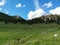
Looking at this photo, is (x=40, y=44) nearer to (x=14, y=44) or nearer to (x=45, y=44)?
(x=45, y=44)

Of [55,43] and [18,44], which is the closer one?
[55,43]

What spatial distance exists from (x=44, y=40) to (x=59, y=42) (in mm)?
3728

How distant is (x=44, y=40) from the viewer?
38.6 meters

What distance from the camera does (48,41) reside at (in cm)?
3734

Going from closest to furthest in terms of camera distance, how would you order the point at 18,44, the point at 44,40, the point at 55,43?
the point at 55,43 → the point at 44,40 → the point at 18,44

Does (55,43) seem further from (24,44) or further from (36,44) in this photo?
(24,44)

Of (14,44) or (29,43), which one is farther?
(14,44)

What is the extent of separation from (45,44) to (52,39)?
205cm

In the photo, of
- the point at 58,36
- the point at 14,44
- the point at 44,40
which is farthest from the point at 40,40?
the point at 14,44

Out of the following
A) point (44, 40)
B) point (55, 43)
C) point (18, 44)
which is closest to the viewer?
point (55, 43)

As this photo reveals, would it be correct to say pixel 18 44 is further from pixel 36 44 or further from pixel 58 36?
pixel 58 36

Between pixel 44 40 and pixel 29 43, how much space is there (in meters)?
2.80

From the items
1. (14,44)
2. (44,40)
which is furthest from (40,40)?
(14,44)

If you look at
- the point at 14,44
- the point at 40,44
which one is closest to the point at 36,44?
the point at 40,44
